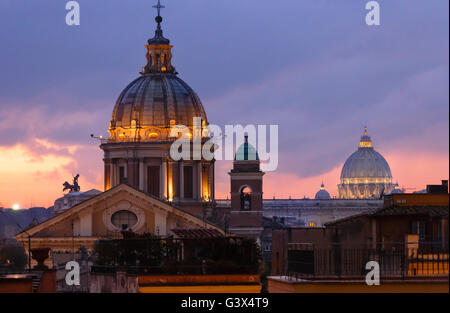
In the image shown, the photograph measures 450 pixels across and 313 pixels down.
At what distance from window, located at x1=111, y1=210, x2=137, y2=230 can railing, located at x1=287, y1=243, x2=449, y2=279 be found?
231 feet

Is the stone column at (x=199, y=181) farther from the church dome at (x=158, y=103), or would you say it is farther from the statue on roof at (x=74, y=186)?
the statue on roof at (x=74, y=186)

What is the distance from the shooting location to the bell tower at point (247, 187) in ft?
442

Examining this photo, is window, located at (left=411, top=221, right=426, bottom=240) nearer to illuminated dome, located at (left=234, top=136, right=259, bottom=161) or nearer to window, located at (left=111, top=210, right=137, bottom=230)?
window, located at (left=111, top=210, right=137, bottom=230)

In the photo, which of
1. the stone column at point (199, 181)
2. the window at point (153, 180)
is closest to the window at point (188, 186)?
the stone column at point (199, 181)

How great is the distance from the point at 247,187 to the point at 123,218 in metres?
27.3

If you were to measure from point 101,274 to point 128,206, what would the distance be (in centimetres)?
6889

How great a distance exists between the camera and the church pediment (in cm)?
10819

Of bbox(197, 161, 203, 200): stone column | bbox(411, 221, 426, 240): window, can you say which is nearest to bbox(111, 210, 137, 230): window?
bbox(197, 161, 203, 200): stone column

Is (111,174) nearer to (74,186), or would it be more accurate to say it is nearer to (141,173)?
(141,173)

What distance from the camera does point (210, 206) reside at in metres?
141

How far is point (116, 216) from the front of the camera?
111 m

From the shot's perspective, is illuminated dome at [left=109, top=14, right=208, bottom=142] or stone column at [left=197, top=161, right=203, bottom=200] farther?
illuminated dome at [left=109, top=14, right=208, bottom=142]

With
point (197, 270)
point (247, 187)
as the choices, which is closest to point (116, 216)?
point (247, 187)
